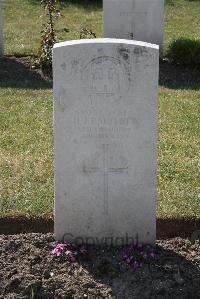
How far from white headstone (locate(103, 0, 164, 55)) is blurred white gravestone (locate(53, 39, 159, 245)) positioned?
6208 millimetres

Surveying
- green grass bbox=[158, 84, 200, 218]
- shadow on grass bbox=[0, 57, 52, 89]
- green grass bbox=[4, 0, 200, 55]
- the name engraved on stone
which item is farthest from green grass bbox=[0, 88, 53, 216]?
green grass bbox=[4, 0, 200, 55]

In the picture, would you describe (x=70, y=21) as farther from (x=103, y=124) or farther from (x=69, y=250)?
(x=69, y=250)

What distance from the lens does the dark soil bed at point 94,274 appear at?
4.16 meters

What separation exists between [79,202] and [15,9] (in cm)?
1094

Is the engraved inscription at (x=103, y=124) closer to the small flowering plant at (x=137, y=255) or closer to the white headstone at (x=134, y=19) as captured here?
the small flowering plant at (x=137, y=255)

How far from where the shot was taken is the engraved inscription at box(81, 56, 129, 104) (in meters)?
4.33

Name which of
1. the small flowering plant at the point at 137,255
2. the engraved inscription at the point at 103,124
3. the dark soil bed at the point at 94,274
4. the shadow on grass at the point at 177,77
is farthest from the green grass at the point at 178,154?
the engraved inscription at the point at 103,124

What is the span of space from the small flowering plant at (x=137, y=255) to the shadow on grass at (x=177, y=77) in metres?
5.02

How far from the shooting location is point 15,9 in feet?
48.6

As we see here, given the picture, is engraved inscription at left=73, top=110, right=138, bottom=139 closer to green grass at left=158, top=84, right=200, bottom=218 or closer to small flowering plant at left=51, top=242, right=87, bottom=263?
small flowering plant at left=51, top=242, right=87, bottom=263

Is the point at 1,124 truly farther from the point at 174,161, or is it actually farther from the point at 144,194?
the point at 144,194

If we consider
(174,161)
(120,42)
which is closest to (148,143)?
(120,42)

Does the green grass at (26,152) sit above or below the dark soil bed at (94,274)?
above

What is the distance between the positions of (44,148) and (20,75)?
322cm
